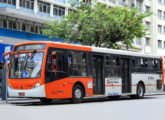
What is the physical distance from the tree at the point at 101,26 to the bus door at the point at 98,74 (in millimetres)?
9623

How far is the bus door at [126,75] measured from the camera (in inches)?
851

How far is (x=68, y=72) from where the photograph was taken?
1722 centimetres

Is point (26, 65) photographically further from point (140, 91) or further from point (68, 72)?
point (140, 91)

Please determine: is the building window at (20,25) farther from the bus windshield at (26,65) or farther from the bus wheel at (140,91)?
the bus windshield at (26,65)

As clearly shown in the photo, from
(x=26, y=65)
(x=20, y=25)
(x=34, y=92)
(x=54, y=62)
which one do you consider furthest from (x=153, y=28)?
(x=34, y=92)

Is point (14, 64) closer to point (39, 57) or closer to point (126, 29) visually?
point (39, 57)

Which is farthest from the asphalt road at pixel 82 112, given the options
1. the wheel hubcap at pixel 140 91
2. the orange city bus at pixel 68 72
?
the wheel hubcap at pixel 140 91

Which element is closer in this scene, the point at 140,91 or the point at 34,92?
the point at 34,92

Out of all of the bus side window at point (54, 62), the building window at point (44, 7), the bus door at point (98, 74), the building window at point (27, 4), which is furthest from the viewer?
the building window at point (44, 7)

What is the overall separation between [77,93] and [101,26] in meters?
12.6

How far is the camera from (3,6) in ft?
97.6

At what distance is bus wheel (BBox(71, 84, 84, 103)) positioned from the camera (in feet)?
57.2

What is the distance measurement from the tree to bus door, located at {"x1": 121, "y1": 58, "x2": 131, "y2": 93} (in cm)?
754

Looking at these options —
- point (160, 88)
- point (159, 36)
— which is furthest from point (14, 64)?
point (159, 36)
